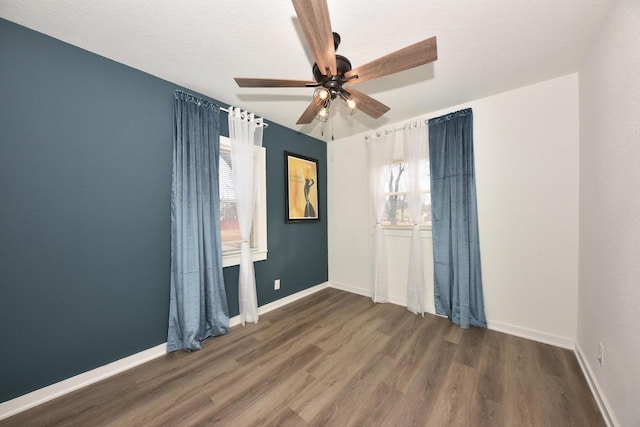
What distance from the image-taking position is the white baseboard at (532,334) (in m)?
2.13

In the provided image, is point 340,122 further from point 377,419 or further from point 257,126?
point 377,419

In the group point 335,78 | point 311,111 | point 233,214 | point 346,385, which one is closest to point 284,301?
point 233,214

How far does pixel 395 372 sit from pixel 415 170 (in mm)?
2269

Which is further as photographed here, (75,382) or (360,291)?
(360,291)

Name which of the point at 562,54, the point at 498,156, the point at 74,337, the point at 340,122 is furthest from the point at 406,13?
the point at 74,337

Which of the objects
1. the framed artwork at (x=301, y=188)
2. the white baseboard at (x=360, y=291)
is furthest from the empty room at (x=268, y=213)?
the framed artwork at (x=301, y=188)

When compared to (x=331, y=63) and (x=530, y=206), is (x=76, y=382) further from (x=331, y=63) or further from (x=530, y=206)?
(x=530, y=206)

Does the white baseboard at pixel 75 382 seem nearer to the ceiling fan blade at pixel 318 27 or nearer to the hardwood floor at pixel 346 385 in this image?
Answer: the hardwood floor at pixel 346 385

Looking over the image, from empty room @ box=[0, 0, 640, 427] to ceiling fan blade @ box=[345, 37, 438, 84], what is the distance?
13 mm

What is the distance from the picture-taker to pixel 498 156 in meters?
2.45

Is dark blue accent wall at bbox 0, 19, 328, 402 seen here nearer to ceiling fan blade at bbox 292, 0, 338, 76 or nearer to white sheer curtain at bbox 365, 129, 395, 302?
ceiling fan blade at bbox 292, 0, 338, 76

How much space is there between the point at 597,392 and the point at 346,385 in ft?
5.68

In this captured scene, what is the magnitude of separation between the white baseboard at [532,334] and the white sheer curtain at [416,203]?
2.48 ft

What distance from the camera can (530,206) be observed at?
229 centimetres
